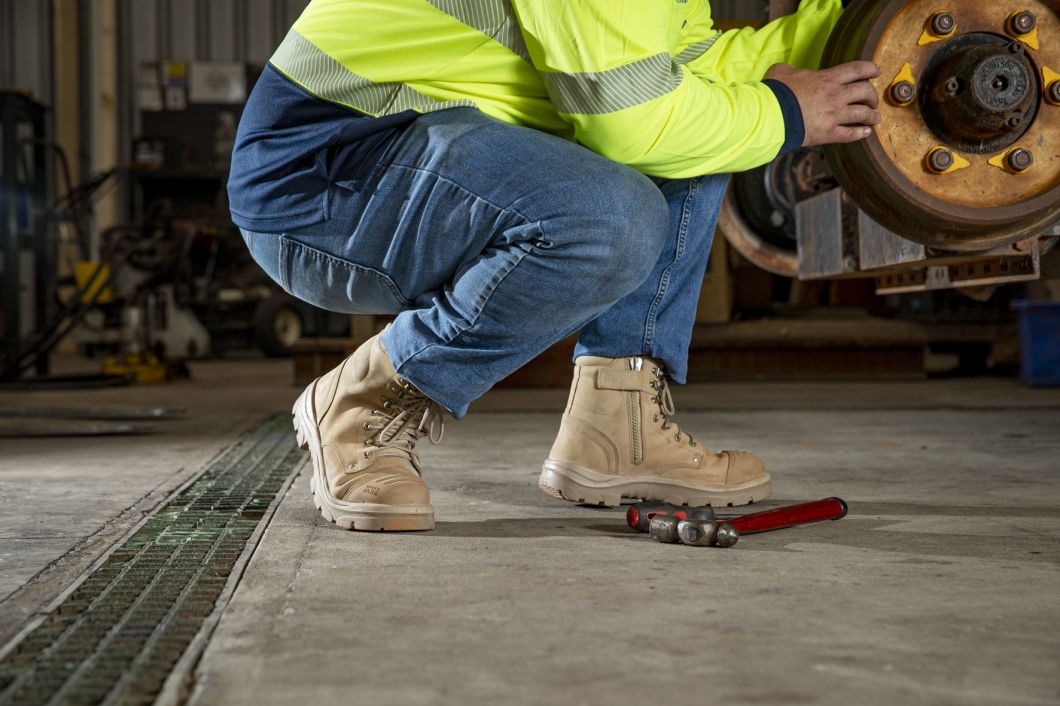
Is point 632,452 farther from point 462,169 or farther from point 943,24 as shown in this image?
point 943,24

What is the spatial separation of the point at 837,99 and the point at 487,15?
0.48 meters

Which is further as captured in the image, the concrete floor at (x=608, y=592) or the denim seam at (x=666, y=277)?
the denim seam at (x=666, y=277)

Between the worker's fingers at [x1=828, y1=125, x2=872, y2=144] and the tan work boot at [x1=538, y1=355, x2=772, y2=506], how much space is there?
0.43 meters

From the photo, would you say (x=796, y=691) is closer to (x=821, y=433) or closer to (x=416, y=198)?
(x=416, y=198)

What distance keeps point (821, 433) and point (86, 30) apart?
9.95 meters

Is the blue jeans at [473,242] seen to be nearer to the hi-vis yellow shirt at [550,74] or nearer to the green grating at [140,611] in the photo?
the hi-vis yellow shirt at [550,74]

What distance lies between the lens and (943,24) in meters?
1.57

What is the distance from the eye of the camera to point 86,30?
10633mm

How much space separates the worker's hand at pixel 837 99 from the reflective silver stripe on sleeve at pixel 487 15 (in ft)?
1.22

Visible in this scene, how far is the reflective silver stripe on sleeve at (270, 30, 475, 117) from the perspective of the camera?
55.1 inches

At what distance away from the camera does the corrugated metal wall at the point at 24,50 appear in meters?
10.7

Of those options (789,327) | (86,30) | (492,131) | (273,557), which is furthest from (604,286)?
(86,30)

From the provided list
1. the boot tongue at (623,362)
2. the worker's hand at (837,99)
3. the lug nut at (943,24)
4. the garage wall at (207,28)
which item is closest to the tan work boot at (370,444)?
the boot tongue at (623,362)

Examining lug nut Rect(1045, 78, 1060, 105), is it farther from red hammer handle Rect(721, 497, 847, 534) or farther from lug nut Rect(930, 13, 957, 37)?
red hammer handle Rect(721, 497, 847, 534)
